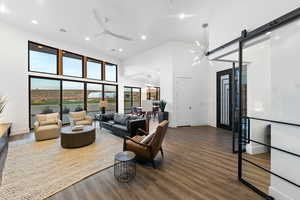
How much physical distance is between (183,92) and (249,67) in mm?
3387

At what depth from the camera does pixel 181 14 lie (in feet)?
13.9

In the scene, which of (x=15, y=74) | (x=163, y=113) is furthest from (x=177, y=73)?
(x=15, y=74)

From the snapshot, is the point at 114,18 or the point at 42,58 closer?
the point at 114,18

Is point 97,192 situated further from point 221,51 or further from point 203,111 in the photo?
point 203,111

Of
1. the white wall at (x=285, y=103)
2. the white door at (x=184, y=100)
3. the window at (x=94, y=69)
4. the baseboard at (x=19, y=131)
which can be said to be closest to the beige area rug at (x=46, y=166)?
the baseboard at (x=19, y=131)

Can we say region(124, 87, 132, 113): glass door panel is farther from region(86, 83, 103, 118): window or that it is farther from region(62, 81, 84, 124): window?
region(62, 81, 84, 124): window

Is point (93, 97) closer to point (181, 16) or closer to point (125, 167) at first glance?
point (125, 167)

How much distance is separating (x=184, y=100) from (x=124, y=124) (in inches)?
133

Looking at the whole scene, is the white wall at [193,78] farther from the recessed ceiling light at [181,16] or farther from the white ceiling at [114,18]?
A: the recessed ceiling light at [181,16]

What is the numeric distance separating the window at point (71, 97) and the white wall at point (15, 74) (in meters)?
1.61

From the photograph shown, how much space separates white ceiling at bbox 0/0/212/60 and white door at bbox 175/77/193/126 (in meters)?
2.13

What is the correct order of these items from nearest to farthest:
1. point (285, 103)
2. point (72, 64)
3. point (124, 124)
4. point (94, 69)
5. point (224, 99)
A: point (285, 103), point (124, 124), point (224, 99), point (72, 64), point (94, 69)

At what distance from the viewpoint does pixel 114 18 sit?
4.50 metres

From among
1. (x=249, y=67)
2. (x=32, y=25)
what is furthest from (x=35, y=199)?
(x=32, y=25)
